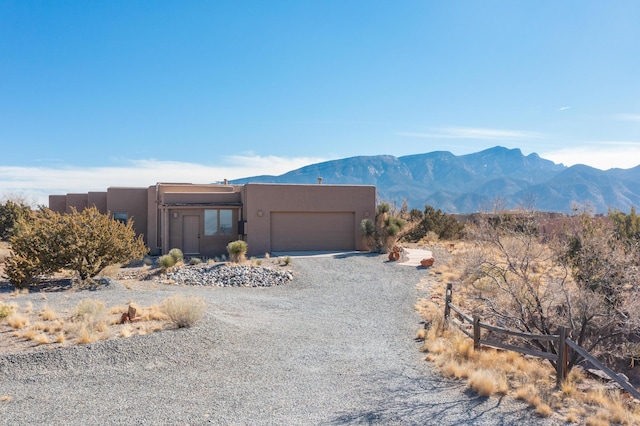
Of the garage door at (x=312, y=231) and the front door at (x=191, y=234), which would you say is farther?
the front door at (x=191, y=234)

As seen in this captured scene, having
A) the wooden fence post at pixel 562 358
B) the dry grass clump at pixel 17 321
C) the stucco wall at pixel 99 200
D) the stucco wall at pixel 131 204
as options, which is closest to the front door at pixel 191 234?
the stucco wall at pixel 131 204

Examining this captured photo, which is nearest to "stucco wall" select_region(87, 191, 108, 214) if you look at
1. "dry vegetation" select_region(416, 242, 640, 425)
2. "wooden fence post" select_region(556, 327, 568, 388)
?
"dry vegetation" select_region(416, 242, 640, 425)

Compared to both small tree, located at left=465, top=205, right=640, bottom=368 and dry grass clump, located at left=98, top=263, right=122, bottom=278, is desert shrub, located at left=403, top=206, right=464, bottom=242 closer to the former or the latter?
dry grass clump, located at left=98, top=263, right=122, bottom=278

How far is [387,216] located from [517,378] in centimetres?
1624

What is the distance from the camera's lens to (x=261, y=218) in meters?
22.6

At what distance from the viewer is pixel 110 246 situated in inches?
615

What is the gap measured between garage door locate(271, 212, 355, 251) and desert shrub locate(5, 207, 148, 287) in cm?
857

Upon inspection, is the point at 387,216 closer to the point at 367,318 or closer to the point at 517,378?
the point at 367,318

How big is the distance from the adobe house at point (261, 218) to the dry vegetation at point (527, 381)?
41.9 ft

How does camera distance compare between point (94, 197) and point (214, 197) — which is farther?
point (94, 197)

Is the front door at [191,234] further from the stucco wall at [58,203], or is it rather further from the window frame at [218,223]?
the stucco wall at [58,203]

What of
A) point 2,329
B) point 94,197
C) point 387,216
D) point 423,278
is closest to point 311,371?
point 2,329

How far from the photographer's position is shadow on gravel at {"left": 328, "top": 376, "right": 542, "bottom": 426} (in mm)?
5812

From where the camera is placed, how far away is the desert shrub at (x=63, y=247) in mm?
14656
